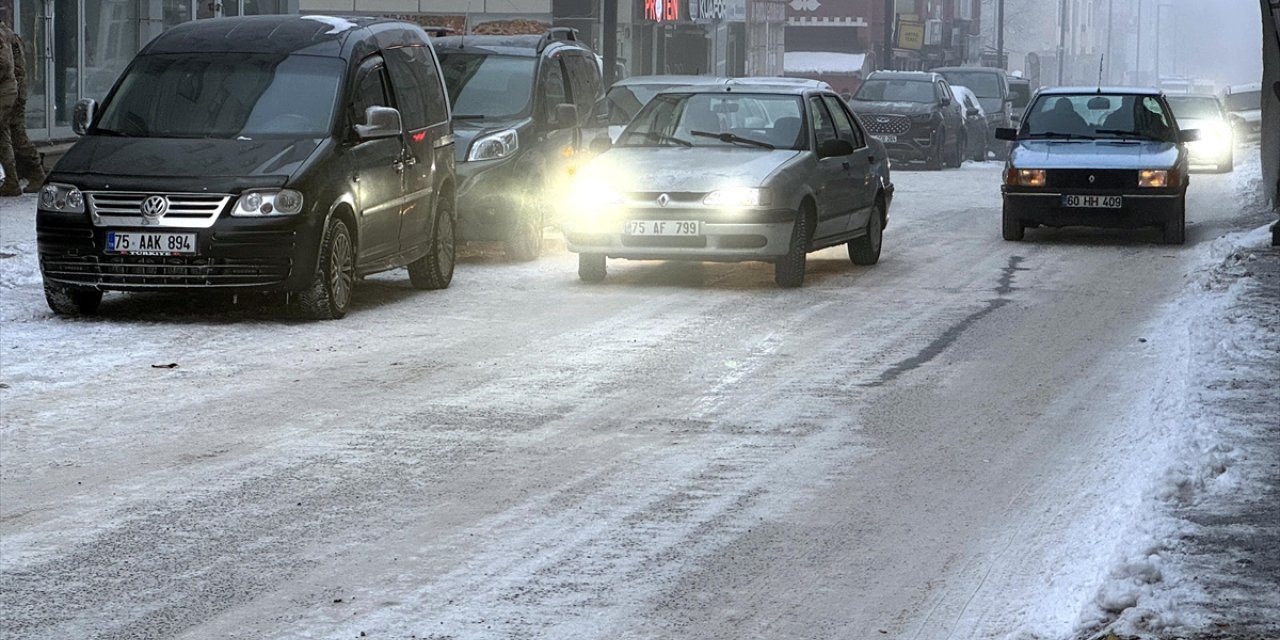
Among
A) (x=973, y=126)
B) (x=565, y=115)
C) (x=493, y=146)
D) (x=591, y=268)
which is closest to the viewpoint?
(x=591, y=268)

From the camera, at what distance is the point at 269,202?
12422mm

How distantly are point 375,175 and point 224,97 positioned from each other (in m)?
1.11

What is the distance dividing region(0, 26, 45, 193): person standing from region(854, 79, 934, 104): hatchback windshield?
1807 cm

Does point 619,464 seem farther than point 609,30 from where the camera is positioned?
No

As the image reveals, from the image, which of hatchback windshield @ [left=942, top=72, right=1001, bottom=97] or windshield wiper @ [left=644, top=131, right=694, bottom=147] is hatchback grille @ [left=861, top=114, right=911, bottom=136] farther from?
windshield wiper @ [left=644, top=131, right=694, bottom=147]

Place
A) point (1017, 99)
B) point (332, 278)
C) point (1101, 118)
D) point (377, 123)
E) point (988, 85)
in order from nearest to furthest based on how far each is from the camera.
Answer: point (332, 278) → point (377, 123) → point (1101, 118) → point (988, 85) → point (1017, 99)

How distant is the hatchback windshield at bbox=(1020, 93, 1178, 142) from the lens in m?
20.2

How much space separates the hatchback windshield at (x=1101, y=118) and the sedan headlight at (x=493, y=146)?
20.3 feet

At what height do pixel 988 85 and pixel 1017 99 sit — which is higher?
pixel 988 85

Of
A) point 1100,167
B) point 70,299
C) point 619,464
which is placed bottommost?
point 619,464

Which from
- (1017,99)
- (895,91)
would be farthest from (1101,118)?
(1017,99)

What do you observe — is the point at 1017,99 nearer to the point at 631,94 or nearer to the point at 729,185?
the point at 631,94

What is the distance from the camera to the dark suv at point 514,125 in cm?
1676

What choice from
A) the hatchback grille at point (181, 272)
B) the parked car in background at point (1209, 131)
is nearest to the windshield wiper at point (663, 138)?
the hatchback grille at point (181, 272)
